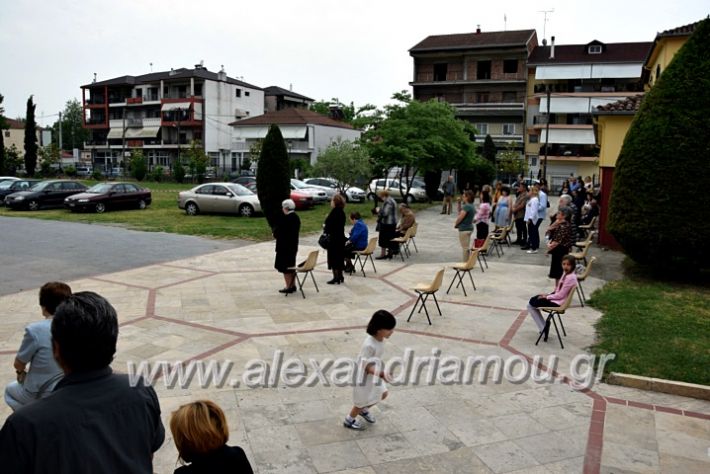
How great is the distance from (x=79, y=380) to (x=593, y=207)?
18.2 m

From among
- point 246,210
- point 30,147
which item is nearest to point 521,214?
point 246,210

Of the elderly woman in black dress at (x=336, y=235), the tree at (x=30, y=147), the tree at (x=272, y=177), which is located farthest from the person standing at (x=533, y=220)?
the tree at (x=30, y=147)

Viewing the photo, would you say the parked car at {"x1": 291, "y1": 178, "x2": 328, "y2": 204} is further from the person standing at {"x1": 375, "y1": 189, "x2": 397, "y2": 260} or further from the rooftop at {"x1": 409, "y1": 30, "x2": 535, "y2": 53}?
the rooftop at {"x1": 409, "y1": 30, "x2": 535, "y2": 53}

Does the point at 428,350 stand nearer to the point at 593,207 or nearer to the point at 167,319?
the point at 167,319

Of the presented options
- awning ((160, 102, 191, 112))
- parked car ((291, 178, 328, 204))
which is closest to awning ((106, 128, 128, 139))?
awning ((160, 102, 191, 112))

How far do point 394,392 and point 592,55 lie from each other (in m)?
55.5

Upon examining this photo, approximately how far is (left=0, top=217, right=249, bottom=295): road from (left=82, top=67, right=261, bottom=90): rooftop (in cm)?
4571

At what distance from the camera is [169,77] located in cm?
6525

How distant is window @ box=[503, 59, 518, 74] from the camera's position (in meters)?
57.1

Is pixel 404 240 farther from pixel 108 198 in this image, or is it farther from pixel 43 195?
pixel 43 195

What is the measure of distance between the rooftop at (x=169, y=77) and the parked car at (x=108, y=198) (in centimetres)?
3823

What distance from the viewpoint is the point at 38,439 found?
212 cm

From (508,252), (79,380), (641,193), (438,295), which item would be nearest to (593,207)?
(508,252)

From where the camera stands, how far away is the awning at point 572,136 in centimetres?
5227
